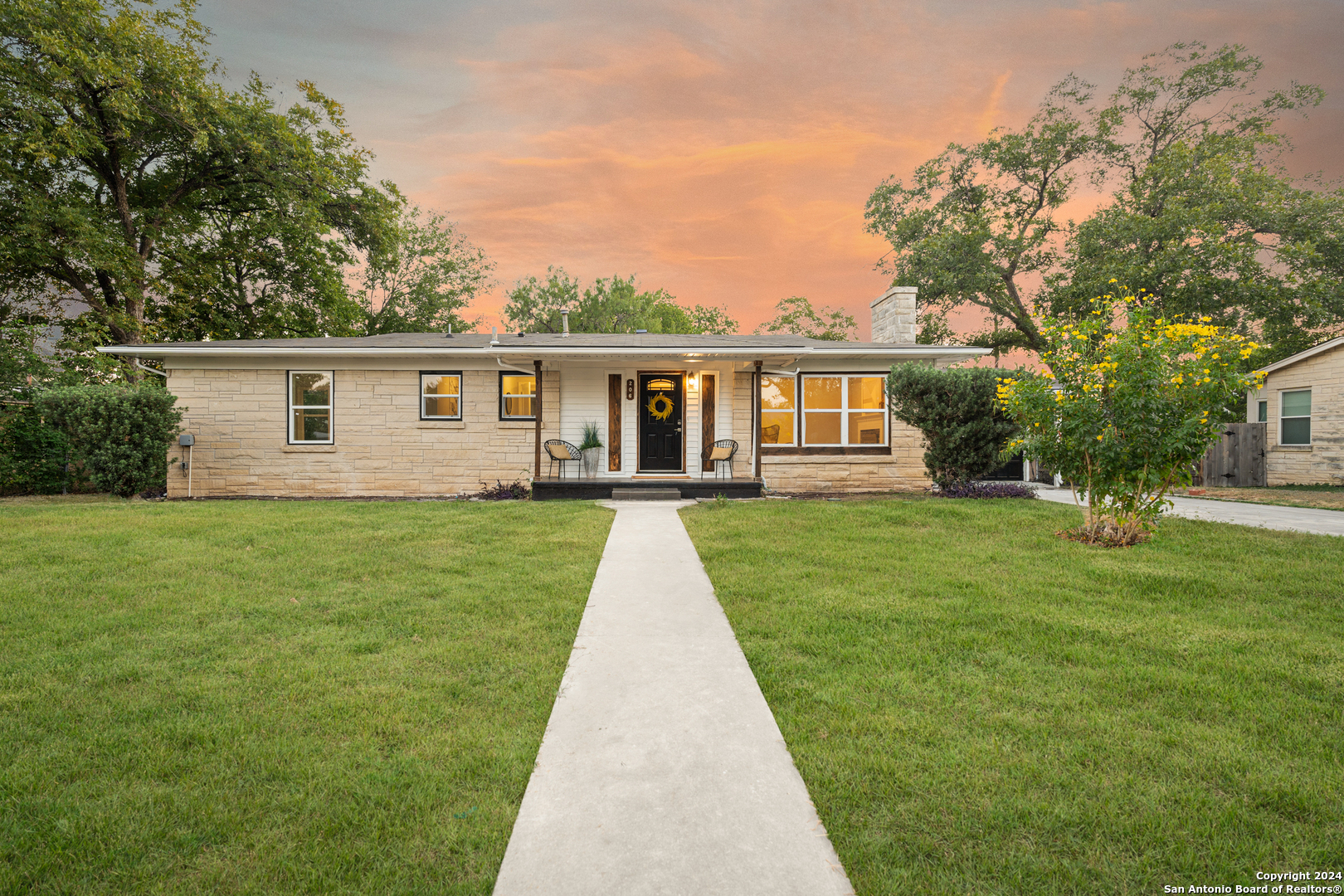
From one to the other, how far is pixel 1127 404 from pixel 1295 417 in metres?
13.4

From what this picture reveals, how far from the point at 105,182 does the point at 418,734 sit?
2163 centimetres

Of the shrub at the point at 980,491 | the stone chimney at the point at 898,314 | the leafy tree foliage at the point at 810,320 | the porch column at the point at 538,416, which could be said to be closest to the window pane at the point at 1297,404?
the stone chimney at the point at 898,314

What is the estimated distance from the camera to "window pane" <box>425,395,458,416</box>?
38.4 feet

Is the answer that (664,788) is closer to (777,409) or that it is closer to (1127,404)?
(1127,404)

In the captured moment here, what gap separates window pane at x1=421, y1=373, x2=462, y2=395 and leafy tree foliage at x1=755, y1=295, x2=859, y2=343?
26.8 metres

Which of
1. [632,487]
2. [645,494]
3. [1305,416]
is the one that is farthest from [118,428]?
[1305,416]

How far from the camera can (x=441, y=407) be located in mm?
11734

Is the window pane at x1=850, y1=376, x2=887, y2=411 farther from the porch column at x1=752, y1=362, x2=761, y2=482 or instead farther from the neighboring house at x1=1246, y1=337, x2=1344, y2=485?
the neighboring house at x1=1246, y1=337, x2=1344, y2=485

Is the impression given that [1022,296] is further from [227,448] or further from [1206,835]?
[227,448]

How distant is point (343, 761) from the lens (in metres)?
2.22

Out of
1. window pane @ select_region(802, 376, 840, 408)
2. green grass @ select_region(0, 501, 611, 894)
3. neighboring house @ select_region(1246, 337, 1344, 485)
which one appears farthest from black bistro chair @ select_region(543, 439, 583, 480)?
neighboring house @ select_region(1246, 337, 1344, 485)

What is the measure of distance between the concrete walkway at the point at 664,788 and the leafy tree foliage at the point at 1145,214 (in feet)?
49.7

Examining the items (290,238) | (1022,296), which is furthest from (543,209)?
(1022,296)

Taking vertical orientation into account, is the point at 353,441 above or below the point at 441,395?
below
